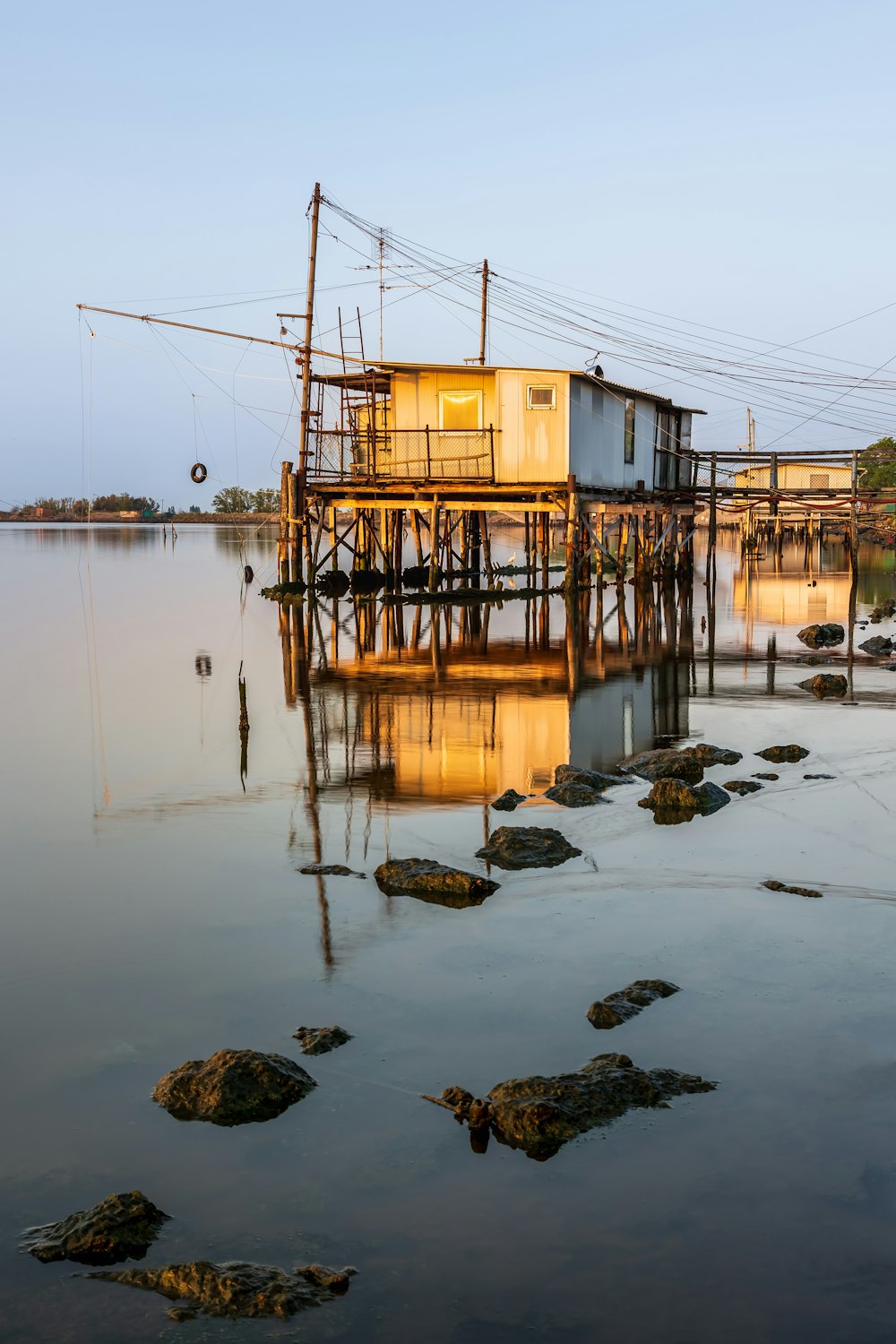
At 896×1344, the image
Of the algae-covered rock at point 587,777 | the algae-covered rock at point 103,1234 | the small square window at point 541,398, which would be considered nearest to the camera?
the algae-covered rock at point 103,1234

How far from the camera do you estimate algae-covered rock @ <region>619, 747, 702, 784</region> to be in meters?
14.4

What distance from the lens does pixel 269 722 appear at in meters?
19.1

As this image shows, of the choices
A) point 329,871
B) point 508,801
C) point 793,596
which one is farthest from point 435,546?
point 329,871

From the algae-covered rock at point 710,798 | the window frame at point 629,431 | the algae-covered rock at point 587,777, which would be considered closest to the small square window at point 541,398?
the window frame at point 629,431

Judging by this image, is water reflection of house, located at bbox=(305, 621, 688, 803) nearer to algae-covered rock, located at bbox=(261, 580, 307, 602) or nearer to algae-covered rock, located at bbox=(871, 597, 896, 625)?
algae-covered rock, located at bbox=(871, 597, 896, 625)

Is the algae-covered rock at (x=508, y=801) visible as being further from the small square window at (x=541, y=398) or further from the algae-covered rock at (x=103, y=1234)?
the small square window at (x=541, y=398)

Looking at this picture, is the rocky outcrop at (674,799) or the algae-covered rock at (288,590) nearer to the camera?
the rocky outcrop at (674,799)

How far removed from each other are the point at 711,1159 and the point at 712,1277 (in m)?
0.91

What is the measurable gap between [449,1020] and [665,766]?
7.45m

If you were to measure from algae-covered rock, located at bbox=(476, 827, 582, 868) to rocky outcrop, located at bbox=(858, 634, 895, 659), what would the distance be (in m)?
17.1

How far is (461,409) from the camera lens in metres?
36.7

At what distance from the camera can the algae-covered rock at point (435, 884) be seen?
401 inches

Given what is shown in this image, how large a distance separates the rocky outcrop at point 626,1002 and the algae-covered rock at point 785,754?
7.80 meters

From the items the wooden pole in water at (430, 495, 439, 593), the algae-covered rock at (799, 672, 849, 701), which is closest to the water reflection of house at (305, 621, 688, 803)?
the algae-covered rock at (799, 672, 849, 701)
